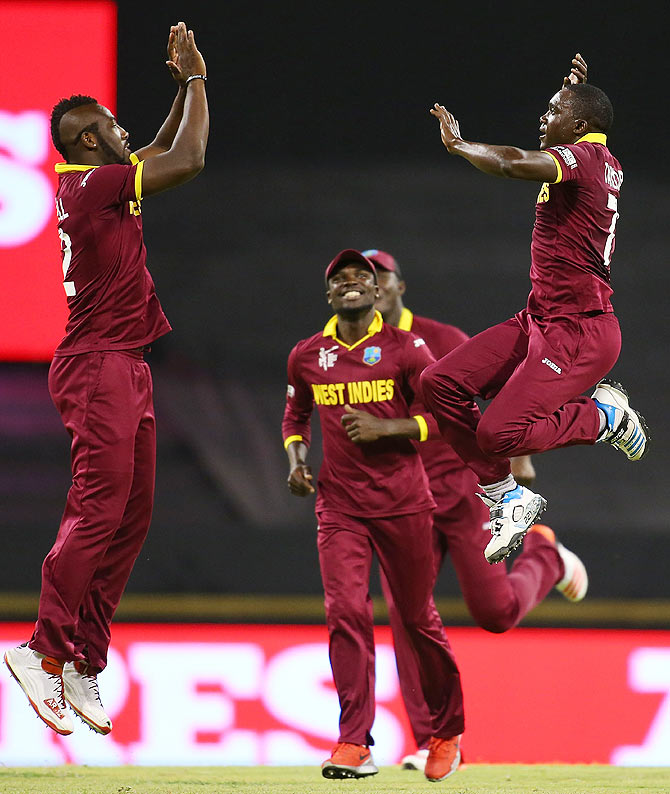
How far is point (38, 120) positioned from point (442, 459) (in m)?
2.91

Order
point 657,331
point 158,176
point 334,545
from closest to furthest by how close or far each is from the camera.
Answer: point 158,176
point 334,545
point 657,331

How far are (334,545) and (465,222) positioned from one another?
2.97 meters

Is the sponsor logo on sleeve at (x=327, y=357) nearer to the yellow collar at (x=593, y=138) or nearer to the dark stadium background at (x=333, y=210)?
the yellow collar at (x=593, y=138)

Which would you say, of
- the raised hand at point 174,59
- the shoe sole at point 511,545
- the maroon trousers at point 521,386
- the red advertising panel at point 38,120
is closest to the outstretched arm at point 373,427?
the maroon trousers at point 521,386

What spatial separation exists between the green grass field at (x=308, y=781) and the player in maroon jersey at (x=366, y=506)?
18 cm

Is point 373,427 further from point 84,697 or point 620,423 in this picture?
point 84,697

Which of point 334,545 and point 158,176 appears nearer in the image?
point 158,176

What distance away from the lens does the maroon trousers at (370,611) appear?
447cm

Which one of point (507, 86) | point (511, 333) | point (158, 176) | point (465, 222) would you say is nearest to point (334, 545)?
point (511, 333)

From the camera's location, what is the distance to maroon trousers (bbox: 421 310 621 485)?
4051 millimetres

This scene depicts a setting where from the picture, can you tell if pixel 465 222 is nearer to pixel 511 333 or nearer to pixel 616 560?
pixel 616 560

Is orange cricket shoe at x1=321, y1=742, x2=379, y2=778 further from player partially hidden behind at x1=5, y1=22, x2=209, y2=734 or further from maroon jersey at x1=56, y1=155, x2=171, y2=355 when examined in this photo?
maroon jersey at x1=56, y1=155, x2=171, y2=355

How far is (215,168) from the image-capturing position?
277 inches

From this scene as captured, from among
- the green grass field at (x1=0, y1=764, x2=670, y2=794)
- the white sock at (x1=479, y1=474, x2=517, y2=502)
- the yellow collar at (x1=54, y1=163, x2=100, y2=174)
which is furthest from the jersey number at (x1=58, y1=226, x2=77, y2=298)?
the green grass field at (x1=0, y1=764, x2=670, y2=794)
